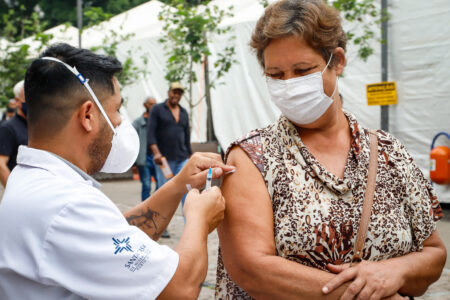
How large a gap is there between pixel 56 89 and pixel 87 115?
14 cm

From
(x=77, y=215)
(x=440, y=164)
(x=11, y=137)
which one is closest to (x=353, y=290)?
(x=77, y=215)

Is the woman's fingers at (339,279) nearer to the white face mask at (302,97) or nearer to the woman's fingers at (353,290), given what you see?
the woman's fingers at (353,290)

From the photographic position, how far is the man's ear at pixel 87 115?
1.84m

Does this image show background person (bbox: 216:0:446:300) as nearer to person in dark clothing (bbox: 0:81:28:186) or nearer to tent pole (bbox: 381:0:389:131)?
person in dark clothing (bbox: 0:81:28:186)

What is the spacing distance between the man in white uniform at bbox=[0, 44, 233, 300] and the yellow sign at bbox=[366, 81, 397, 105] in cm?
636

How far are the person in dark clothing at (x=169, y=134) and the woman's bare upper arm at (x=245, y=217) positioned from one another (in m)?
5.31

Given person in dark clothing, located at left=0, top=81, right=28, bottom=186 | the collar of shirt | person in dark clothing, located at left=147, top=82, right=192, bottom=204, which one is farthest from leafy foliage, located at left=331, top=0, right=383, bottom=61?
the collar of shirt

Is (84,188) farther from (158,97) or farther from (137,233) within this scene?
(158,97)

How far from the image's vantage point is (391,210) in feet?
6.64

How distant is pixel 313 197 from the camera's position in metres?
1.98

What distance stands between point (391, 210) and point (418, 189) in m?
0.18

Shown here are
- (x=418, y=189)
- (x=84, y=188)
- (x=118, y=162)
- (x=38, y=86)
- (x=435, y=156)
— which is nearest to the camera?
(x=84, y=188)

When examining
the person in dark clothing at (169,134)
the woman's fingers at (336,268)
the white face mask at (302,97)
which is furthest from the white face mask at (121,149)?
the person in dark clothing at (169,134)

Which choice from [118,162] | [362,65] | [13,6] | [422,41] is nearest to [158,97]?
[362,65]
